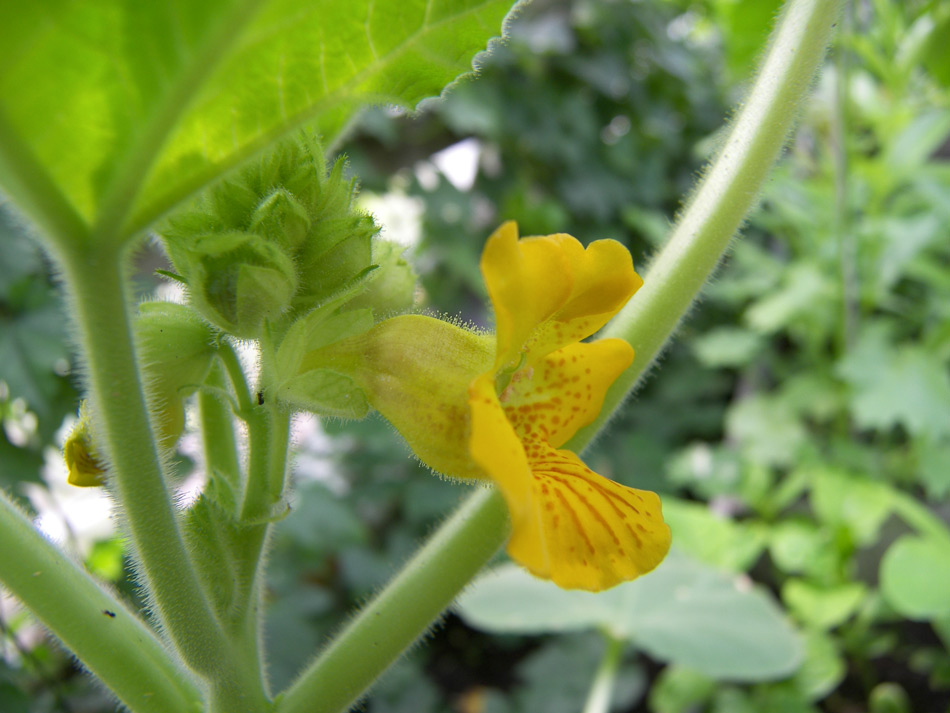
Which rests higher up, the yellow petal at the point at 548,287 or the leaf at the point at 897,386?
the yellow petal at the point at 548,287

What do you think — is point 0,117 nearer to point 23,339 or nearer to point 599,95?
point 23,339

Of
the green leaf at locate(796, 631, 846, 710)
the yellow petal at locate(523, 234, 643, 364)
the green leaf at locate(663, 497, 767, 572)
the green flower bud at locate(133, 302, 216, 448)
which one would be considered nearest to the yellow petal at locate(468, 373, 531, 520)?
the yellow petal at locate(523, 234, 643, 364)

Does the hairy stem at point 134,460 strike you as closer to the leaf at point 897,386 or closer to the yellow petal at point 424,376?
the yellow petal at point 424,376

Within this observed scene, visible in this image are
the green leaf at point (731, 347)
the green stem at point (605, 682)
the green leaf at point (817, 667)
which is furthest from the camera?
the green leaf at point (731, 347)

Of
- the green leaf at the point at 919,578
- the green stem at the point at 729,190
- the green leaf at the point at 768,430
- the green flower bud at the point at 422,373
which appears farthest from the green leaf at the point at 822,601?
the green flower bud at the point at 422,373

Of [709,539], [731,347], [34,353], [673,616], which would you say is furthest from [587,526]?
[731,347]

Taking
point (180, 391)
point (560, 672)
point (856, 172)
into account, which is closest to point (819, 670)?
point (560, 672)

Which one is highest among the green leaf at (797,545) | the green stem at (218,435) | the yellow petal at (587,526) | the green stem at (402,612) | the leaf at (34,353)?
the yellow petal at (587,526)
